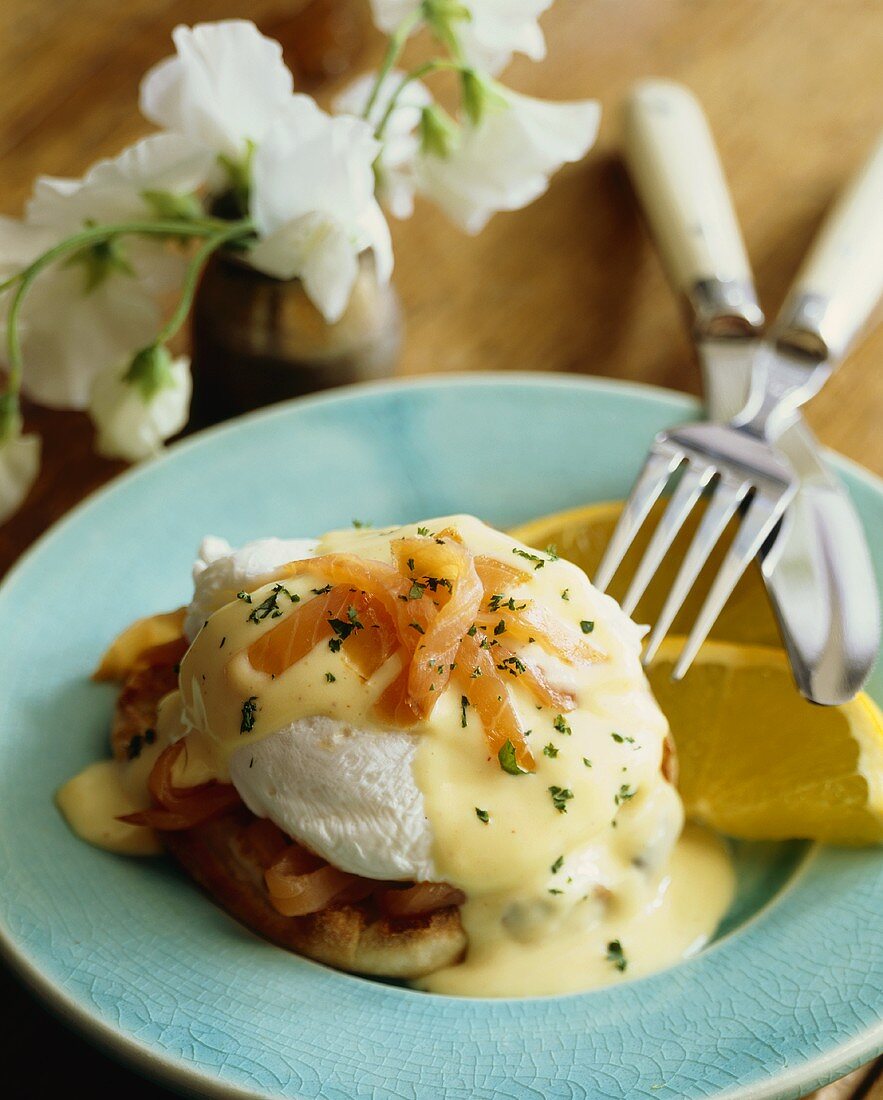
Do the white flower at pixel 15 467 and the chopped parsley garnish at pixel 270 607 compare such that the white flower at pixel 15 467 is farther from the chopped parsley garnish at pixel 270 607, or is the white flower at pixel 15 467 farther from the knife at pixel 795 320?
the knife at pixel 795 320

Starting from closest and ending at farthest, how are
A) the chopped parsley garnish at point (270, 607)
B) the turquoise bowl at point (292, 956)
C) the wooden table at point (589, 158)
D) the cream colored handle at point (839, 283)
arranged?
the turquoise bowl at point (292, 956)
the chopped parsley garnish at point (270, 607)
the cream colored handle at point (839, 283)
the wooden table at point (589, 158)

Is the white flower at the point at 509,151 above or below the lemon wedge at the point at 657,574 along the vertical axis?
above

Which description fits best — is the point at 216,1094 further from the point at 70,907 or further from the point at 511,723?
the point at 511,723

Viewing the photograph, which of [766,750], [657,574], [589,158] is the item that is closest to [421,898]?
[766,750]

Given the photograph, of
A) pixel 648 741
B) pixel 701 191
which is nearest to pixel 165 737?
pixel 648 741

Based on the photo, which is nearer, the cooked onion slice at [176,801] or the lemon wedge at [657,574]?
the cooked onion slice at [176,801]

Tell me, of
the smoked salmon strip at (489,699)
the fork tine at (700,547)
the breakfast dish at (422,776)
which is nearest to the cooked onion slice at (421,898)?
the breakfast dish at (422,776)

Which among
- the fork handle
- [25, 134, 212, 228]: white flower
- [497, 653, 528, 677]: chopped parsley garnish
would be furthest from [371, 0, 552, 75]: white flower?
[497, 653, 528, 677]: chopped parsley garnish

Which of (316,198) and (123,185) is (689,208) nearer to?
(316,198)
